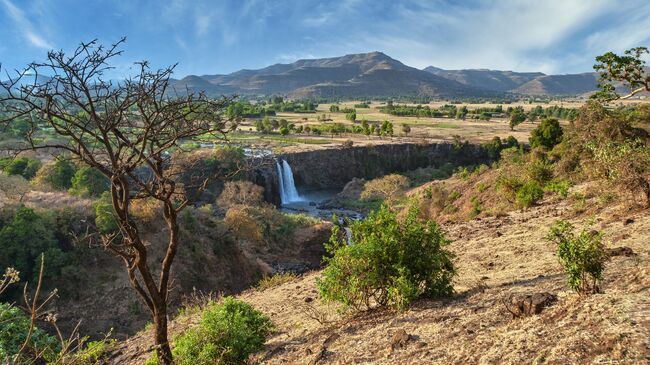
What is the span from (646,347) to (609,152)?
9.46 m

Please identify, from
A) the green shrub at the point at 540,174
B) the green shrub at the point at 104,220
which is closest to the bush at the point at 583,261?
the green shrub at the point at 540,174

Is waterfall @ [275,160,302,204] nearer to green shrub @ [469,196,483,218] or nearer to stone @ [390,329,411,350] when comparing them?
green shrub @ [469,196,483,218]

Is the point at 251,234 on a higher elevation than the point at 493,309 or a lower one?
lower

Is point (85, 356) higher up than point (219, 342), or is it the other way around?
point (85, 356)

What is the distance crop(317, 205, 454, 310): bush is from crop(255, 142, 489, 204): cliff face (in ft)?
186

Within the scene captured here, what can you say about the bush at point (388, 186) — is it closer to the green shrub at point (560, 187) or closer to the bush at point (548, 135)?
the bush at point (548, 135)

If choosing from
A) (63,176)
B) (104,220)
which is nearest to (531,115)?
(63,176)

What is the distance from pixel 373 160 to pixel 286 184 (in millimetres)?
17755

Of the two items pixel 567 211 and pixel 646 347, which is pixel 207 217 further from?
pixel 646 347

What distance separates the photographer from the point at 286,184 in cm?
5875

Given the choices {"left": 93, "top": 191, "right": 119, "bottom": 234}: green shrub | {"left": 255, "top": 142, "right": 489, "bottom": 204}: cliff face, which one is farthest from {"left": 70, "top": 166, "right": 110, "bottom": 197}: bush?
{"left": 255, "top": 142, "right": 489, "bottom": 204}: cliff face

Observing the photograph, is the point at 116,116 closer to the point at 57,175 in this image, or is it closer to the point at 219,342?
the point at 219,342

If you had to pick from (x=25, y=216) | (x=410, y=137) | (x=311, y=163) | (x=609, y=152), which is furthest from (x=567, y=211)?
(x=410, y=137)

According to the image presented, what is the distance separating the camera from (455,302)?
25.2ft
